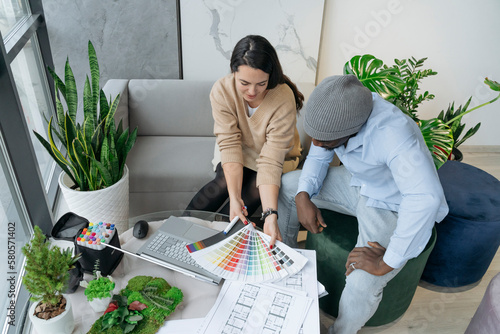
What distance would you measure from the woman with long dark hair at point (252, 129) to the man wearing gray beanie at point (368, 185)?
0.51ft

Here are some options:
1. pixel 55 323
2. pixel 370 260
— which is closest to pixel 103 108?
pixel 55 323

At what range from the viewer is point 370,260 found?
4.58ft

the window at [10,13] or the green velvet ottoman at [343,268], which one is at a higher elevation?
the window at [10,13]

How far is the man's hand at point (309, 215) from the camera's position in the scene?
5.35 ft

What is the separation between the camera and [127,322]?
1.08m

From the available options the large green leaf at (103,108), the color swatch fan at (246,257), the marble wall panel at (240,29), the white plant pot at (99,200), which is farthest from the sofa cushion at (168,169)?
the color swatch fan at (246,257)

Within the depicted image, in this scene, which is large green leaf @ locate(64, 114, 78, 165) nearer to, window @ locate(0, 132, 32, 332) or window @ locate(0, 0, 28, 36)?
window @ locate(0, 132, 32, 332)

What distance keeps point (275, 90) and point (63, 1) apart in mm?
1568

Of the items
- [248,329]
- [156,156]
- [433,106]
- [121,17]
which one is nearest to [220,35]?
[121,17]

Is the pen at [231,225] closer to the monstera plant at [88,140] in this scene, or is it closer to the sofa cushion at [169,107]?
the monstera plant at [88,140]

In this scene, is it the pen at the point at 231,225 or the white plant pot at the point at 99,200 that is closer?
the pen at the point at 231,225

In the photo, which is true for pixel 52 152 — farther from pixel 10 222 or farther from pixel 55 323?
pixel 55 323

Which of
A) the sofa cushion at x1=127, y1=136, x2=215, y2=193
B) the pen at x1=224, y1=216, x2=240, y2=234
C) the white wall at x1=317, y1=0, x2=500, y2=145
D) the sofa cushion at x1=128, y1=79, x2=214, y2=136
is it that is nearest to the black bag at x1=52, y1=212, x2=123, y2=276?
the pen at x1=224, y1=216, x2=240, y2=234

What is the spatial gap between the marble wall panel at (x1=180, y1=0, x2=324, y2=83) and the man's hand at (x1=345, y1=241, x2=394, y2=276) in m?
1.65
